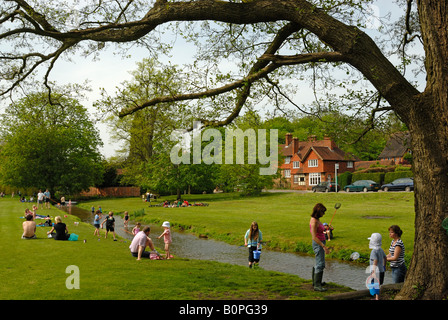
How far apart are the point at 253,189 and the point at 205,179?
7219mm

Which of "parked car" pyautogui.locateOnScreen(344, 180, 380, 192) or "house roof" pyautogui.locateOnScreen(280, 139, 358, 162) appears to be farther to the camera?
"house roof" pyautogui.locateOnScreen(280, 139, 358, 162)

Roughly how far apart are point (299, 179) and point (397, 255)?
6907 centimetres

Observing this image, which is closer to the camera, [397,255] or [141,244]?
[397,255]

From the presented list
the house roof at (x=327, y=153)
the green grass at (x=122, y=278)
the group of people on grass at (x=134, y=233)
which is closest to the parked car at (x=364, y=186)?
the house roof at (x=327, y=153)

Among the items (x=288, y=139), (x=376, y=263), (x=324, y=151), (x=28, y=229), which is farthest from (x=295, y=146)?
(x=376, y=263)

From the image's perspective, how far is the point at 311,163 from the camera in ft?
239

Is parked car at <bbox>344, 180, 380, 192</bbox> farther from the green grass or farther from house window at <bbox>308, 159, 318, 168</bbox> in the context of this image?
the green grass

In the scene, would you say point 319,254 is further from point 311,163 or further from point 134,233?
point 311,163

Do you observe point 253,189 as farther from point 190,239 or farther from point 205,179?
point 190,239

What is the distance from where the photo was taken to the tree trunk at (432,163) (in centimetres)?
753

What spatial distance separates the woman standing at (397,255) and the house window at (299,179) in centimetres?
6742

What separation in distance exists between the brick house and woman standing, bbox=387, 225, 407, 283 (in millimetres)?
56697

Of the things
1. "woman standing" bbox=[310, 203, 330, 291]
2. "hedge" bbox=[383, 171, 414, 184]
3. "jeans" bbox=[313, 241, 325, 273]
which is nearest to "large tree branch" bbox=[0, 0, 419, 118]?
"woman standing" bbox=[310, 203, 330, 291]

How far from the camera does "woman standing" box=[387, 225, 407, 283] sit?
908 cm
